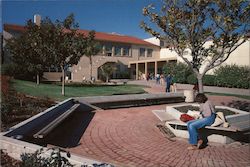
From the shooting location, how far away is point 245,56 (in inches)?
1009

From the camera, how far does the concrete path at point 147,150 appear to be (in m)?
4.79

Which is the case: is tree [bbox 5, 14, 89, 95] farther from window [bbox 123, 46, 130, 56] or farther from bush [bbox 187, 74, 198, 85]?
window [bbox 123, 46, 130, 56]

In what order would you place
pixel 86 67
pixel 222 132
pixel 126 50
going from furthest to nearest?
pixel 126 50 → pixel 86 67 → pixel 222 132

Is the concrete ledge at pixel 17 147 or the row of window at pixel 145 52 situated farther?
the row of window at pixel 145 52

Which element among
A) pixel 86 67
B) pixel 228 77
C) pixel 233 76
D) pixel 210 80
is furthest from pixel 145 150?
pixel 86 67

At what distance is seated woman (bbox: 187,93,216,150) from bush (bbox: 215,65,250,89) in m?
20.2

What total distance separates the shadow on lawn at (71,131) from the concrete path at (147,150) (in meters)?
0.19

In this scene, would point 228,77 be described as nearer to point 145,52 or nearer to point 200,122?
point 145,52

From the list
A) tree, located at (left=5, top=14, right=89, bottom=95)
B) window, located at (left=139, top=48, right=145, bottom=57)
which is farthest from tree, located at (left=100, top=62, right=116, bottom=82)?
tree, located at (left=5, top=14, right=89, bottom=95)

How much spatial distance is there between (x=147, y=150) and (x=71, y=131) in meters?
2.42

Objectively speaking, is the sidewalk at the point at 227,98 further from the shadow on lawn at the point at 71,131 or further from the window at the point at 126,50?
A: the window at the point at 126,50

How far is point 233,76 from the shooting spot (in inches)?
977

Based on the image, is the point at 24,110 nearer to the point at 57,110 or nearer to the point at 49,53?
the point at 57,110

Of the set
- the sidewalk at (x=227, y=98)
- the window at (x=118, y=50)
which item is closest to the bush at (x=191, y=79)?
the sidewalk at (x=227, y=98)
